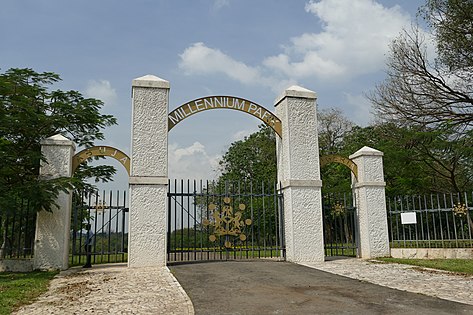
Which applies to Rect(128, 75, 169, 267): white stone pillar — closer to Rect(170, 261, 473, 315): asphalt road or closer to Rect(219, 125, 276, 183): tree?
Rect(170, 261, 473, 315): asphalt road

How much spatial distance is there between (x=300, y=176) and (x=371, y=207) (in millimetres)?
2654

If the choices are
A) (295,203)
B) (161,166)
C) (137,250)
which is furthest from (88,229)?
(295,203)

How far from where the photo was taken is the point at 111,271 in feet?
35.1

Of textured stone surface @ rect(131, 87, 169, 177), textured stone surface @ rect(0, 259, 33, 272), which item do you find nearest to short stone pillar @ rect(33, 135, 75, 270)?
textured stone surface @ rect(0, 259, 33, 272)

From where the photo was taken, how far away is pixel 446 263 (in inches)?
448

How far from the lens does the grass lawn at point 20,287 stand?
7082mm

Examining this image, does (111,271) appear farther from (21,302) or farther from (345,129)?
(345,129)

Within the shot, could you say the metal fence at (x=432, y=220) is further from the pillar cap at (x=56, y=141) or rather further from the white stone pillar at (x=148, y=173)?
the pillar cap at (x=56, y=141)

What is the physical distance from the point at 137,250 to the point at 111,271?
0.91m

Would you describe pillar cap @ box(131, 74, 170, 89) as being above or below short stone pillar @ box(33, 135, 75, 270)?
above

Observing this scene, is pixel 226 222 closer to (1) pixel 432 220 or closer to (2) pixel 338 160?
(2) pixel 338 160

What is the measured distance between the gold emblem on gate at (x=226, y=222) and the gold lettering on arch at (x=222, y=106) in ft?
8.89

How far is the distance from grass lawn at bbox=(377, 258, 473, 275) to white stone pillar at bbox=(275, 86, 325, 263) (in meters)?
2.34

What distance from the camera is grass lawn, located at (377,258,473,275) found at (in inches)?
403
